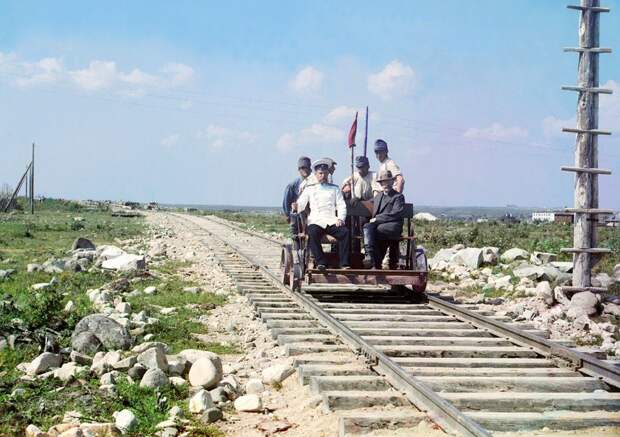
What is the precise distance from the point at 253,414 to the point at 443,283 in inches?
360

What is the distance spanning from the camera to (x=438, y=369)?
640cm

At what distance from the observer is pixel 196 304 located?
36.3 ft

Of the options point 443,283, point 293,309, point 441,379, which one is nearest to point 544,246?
point 443,283

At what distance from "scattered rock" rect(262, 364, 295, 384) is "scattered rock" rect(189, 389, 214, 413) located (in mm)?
874

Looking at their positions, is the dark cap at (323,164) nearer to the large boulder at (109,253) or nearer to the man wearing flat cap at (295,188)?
the man wearing flat cap at (295,188)

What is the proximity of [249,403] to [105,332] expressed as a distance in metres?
2.58

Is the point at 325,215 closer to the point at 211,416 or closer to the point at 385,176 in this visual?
the point at 385,176

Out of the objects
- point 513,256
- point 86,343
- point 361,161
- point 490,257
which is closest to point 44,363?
point 86,343

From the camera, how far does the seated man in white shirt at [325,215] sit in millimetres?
10625

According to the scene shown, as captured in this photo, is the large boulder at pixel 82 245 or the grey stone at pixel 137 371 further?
the large boulder at pixel 82 245

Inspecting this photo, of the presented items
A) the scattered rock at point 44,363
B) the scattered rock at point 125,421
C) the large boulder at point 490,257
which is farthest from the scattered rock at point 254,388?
the large boulder at point 490,257

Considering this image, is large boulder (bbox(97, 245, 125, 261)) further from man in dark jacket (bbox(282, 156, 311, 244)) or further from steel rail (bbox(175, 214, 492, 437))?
steel rail (bbox(175, 214, 492, 437))

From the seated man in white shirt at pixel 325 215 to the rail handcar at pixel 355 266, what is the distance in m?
0.19

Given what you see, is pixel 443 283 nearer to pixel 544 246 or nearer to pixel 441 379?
pixel 544 246
